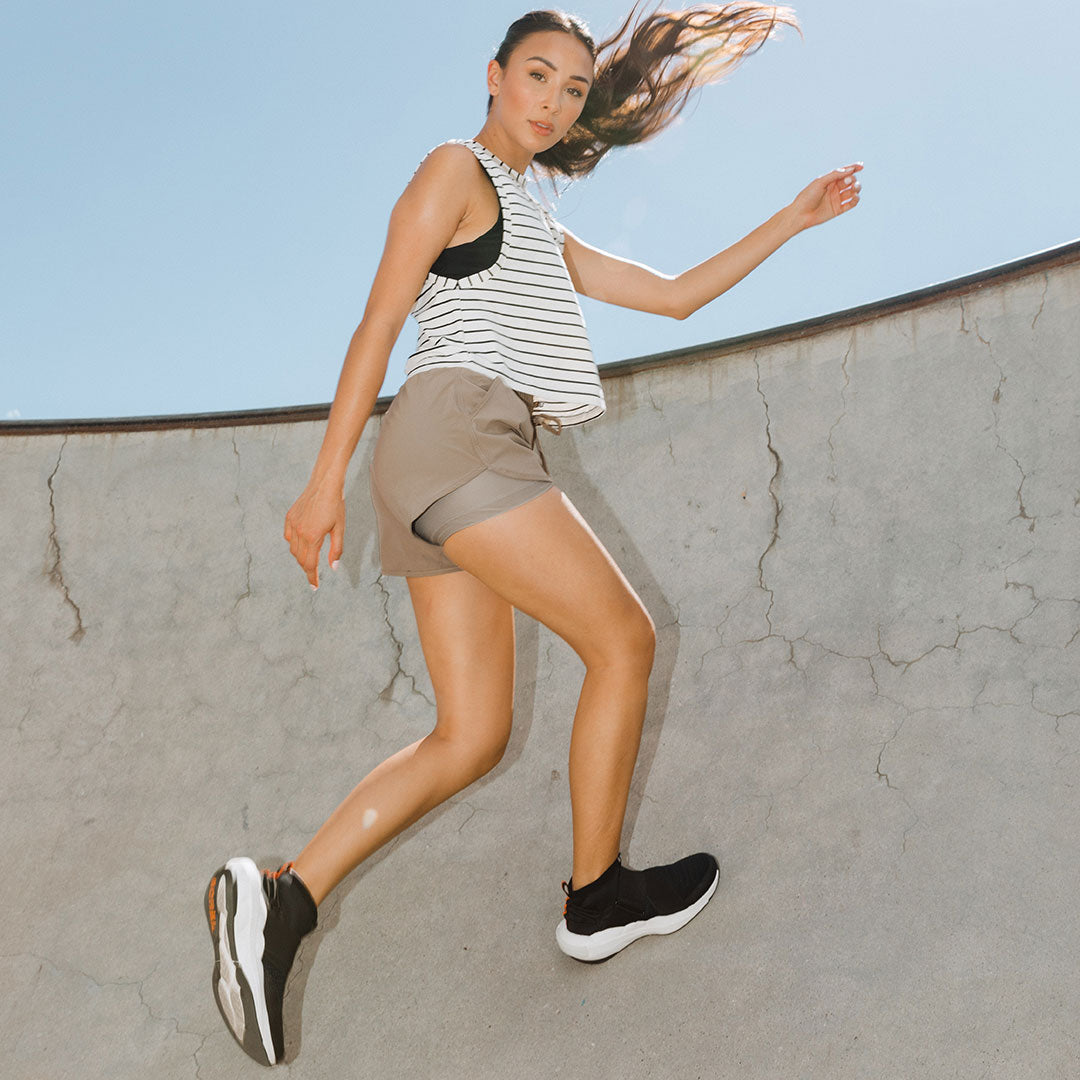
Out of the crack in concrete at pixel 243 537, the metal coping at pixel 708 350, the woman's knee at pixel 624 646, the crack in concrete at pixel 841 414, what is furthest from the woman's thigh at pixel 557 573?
the crack in concrete at pixel 243 537

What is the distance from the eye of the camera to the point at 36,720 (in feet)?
9.12

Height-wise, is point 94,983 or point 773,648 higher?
point 773,648

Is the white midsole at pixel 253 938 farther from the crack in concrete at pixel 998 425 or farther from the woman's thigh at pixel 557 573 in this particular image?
the crack in concrete at pixel 998 425

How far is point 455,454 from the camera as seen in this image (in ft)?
3.96

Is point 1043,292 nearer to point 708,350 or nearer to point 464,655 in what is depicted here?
point 708,350

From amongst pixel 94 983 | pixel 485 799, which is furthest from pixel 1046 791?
pixel 94 983

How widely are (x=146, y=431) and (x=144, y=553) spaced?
520mm

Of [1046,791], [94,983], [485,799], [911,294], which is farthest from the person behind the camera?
[911,294]

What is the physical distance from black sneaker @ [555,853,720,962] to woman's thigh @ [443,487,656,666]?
46 centimetres

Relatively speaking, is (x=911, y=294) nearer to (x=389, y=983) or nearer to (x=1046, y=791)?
(x=1046, y=791)

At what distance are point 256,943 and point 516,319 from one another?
3.50 feet

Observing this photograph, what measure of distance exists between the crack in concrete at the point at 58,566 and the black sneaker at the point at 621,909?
2226mm

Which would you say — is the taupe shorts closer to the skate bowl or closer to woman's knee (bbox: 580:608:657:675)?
woman's knee (bbox: 580:608:657:675)

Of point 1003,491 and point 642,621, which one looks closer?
point 642,621
